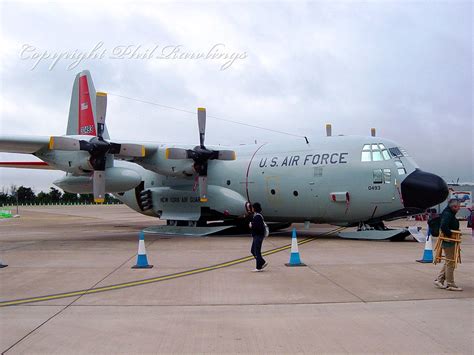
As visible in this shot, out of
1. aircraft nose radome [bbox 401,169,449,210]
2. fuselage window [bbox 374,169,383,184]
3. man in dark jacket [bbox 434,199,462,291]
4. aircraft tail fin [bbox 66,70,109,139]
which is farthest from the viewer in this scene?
aircraft tail fin [bbox 66,70,109,139]

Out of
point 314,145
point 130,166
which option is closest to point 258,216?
point 314,145

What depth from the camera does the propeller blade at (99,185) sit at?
55.2ft

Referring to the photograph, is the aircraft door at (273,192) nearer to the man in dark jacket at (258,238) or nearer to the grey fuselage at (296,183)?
the grey fuselage at (296,183)

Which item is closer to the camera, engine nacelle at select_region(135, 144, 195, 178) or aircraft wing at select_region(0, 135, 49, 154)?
aircraft wing at select_region(0, 135, 49, 154)

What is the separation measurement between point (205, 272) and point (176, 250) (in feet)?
13.7

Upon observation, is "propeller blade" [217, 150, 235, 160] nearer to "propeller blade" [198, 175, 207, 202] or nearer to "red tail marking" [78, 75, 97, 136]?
"propeller blade" [198, 175, 207, 202]

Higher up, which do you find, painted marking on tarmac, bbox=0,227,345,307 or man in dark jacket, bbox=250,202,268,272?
man in dark jacket, bbox=250,202,268,272

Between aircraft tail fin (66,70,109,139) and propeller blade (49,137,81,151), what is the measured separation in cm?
535

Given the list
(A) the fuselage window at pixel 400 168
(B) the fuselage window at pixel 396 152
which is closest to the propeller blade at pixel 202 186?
(B) the fuselage window at pixel 396 152

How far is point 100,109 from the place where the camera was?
17094 mm

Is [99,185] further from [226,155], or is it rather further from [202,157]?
[226,155]

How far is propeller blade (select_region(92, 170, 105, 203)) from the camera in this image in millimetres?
16812

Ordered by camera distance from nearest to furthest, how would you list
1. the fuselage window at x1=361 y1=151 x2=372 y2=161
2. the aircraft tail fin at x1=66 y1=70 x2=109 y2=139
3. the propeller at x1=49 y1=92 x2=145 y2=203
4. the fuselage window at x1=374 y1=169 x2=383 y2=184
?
the fuselage window at x1=374 y1=169 x2=383 y2=184, the fuselage window at x1=361 y1=151 x2=372 y2=161, the propeller at x1=49 y1=92 x2=145 y2=203, the aircraft tail fin at x1=66 y1=70 x2=109 y2=139

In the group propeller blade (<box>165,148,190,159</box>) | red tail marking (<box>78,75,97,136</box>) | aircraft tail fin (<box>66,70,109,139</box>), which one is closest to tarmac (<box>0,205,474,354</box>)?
propeller blade (<box>165,148,190,159</box>)
